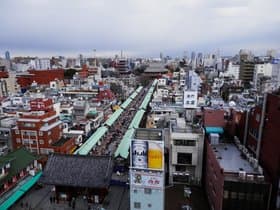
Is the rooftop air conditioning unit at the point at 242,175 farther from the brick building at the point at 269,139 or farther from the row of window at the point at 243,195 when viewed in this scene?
the brick building at the point at 269,139

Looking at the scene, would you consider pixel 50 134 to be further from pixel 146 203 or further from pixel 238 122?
pixel 238 122

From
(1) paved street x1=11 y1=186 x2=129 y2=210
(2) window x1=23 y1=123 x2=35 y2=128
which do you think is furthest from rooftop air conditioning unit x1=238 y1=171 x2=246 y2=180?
A: (2) window x1=23 y1=123 x2=35 y2=128

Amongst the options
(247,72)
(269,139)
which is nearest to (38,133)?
(269,139)

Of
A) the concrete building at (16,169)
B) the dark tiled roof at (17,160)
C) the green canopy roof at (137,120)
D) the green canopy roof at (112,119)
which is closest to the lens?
the concrete building at (16,169)

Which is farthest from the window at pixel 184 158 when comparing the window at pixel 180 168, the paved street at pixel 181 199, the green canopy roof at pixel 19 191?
the green canopy roof at pixel 19 191

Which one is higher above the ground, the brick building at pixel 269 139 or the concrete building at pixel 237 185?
the brick building at pixel 269 139

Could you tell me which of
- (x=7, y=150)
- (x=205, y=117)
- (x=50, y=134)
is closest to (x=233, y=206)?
(x=205, y=117)

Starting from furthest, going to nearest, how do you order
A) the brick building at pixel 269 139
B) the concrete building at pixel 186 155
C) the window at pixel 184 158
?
the window at pixel 184 158
the concrete building at pixel 186 155
the brick building at pixel 269 139

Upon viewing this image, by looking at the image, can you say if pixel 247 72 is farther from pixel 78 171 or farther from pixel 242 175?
pixel 78 171

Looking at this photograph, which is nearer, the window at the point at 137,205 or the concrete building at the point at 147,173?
the concrete building at the point at 147,173
